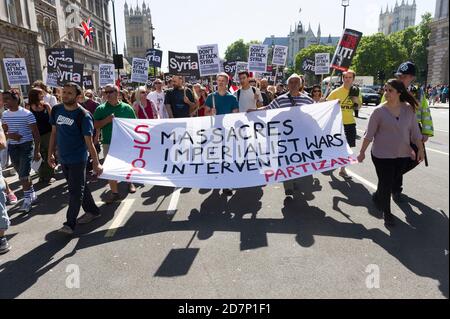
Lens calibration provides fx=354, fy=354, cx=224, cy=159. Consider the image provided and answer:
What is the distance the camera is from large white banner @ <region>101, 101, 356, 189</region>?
193 inches

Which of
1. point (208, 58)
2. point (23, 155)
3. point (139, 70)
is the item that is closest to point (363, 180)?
point (208, 58)

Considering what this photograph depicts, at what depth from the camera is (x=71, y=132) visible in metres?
4.51

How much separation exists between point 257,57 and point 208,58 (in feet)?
13.4

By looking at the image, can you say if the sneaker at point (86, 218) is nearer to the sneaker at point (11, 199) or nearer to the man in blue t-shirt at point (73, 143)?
the man in blue t-shirt at point (73, 143)

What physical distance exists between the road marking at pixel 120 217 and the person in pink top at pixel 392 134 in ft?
11.7

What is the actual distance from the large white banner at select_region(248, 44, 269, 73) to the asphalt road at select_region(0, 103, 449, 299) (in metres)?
6.50

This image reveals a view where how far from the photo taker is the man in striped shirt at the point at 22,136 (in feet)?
18.7

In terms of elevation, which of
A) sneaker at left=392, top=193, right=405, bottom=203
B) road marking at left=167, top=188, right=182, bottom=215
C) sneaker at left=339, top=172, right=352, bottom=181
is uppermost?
sneaker at left=392, top=193, right=405, bottom=203

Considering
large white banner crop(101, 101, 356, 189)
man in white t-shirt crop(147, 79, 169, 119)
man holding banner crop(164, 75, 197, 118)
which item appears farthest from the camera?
man in white t-shirt crop(147, 79, 169, 119)

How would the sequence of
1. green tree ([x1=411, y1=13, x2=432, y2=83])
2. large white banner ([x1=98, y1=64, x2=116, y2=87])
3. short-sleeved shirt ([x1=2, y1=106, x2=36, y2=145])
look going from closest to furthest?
short-sleeved shirt ([x1=2, y1=106, x2=36, y2=145])
large white banner ([x1=98, y1=64, x2=116, y2=87])
green tree ([x1=411, y1=13, x2=432, y2=83])

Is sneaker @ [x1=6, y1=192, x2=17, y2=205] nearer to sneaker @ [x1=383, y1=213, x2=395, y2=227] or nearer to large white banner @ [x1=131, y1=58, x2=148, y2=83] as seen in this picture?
sneaker @ [x1=383, y1=213, x2=395, y2=227]

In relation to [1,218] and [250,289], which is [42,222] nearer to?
[1,218]

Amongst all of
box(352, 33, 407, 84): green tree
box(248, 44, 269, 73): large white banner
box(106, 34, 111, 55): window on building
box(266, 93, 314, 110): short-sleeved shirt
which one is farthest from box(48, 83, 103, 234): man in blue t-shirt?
box(352, 33, 407, 84): green tree
